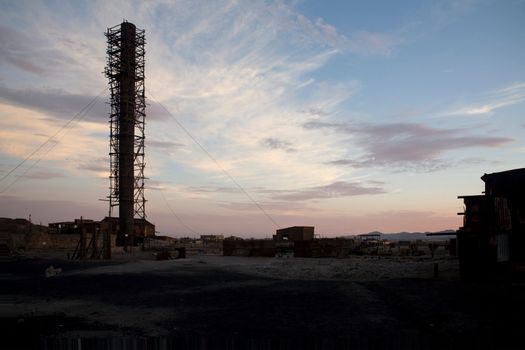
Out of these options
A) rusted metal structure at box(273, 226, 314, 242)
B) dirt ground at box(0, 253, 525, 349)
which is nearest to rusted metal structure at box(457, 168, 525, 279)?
dirt ground at box(0, 253, 525, 349)

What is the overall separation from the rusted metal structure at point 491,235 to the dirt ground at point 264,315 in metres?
1.01

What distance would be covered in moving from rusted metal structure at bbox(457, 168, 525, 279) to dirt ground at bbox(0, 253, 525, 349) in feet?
3.31

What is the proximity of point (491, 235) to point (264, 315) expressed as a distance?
12.0 metres

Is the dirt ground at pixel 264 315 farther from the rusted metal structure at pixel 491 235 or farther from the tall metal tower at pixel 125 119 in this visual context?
the tall metal tower at pixel 125 119

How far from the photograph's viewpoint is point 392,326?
9875mm

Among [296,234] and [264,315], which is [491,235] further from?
[296,234]

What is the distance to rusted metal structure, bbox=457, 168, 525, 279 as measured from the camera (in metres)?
17.6

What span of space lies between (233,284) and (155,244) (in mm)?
45728

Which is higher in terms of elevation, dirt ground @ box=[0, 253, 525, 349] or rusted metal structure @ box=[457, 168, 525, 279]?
rusted metal structure @ box=[457, 168, 525, 279]

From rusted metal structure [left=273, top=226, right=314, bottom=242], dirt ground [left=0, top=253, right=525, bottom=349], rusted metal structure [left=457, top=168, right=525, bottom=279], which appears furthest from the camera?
rusted metal structure [left=273, top=226, right=314, bottom=242]

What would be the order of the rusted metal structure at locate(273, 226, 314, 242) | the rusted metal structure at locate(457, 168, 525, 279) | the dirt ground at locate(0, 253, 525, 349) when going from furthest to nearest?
the rusted metal structure at locate(273, 226, 314, 242) → the rusted metal structure at locate(457, 168, 525, 279) → the dirt ground at locate(0, 253, 525, 349)

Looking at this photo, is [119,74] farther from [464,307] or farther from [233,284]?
[464,307]

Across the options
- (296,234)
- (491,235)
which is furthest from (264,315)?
(296,234)

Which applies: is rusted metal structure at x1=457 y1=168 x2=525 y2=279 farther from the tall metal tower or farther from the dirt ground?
the tall metal tower
